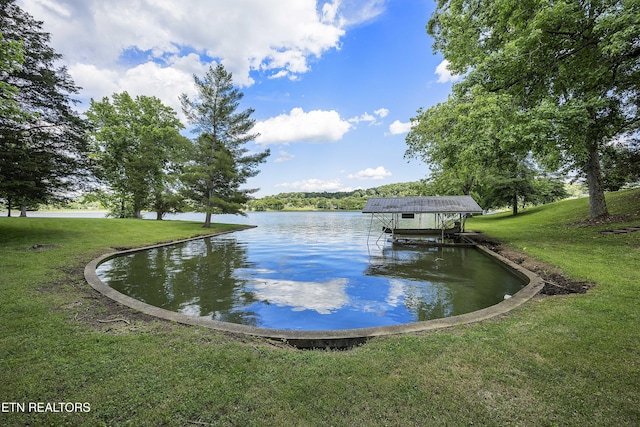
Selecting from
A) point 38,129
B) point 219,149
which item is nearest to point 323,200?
point 219,149

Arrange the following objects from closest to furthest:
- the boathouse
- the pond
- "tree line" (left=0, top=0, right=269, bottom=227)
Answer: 1. the pond
2. "tree line" (left=0, top=0, right=269, bottom=227)
3. the boathouse

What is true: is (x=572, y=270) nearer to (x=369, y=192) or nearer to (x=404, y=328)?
(x=404, y=328)

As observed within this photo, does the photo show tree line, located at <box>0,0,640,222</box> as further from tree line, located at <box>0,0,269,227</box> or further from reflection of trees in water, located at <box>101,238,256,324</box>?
reflection of trees in water, located at <box>101,238,256,324</box>

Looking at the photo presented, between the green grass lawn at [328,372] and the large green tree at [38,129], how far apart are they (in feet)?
29.6

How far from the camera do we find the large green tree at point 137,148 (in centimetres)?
2619

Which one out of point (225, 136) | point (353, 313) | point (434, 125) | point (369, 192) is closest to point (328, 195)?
point (369, 192)

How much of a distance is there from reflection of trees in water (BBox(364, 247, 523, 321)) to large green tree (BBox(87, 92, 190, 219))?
22.1 m

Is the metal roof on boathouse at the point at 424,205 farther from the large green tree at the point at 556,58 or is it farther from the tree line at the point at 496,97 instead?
the large green tree at the point at 556,58

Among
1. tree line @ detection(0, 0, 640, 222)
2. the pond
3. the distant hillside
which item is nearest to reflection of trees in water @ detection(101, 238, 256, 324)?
the pond

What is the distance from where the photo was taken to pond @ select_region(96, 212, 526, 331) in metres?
5.88

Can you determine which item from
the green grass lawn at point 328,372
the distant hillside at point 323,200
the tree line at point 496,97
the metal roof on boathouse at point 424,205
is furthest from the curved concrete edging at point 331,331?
the distant hillside at point 323,200

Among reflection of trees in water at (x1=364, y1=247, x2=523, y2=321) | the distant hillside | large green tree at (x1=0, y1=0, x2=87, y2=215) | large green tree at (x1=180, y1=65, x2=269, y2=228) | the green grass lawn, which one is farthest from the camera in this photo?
the distant hillside

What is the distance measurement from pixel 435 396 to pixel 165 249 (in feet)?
49.7

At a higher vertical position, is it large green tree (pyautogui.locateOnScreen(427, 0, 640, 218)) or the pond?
large green tree (pyautogui.locateOnScreen(427, 0, 640, 218))
